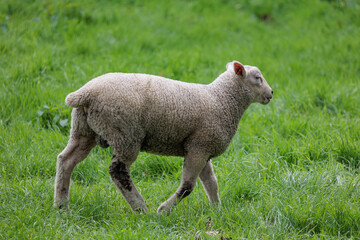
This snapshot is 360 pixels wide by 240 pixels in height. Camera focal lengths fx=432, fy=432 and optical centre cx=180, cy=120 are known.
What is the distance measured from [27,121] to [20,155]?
0.94m

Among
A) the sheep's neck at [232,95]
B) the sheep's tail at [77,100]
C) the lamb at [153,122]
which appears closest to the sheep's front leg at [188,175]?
the lamb at [153,122]

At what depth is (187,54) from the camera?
8125mm

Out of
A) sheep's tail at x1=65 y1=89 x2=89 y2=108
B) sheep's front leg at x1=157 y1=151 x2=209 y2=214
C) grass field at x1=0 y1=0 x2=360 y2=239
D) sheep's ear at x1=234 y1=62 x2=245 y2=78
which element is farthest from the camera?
sheep's ear at x1=234 y1=62 x2=245 y2=78

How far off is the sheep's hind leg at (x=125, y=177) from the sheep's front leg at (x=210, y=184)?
27.5 inches

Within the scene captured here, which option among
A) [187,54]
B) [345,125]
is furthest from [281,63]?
[345,125]

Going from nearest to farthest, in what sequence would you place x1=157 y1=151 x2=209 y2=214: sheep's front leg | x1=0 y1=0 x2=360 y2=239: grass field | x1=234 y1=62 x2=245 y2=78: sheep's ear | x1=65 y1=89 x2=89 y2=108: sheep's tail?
x1=65 y1=89 x2=89 y2=108: sheep's tail < x1=0 y1=0 x2=360 y2=239: grass field < x1=157 y1=151 x2=209 y2=214: sheep's front leg < x1=234 y1=62 x2=245 y2=78: sheep's ear

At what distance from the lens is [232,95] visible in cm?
425

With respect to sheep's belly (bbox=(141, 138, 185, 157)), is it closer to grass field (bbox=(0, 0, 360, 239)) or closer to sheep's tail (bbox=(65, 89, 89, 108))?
grass field (bbox=(0, 0, 360, 239))

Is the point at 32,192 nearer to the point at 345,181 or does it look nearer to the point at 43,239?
the point at 43,239

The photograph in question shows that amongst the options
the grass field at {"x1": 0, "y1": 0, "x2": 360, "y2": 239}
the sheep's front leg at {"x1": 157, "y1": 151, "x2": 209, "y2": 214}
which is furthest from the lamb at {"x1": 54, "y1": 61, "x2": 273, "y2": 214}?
the grass field at {"x1": 0, "y1": 0, "x2": 360, "y2": 239}

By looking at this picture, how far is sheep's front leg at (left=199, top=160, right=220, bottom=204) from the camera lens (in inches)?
167

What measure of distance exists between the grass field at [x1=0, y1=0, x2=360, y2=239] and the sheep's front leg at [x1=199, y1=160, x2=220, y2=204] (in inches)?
5.2

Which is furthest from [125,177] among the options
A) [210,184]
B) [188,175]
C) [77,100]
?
[210,184]

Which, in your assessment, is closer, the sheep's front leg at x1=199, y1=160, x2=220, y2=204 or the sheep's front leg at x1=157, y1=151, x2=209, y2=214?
the sheep's front leg at x1=157, y1=151, x2=209, y2=214
